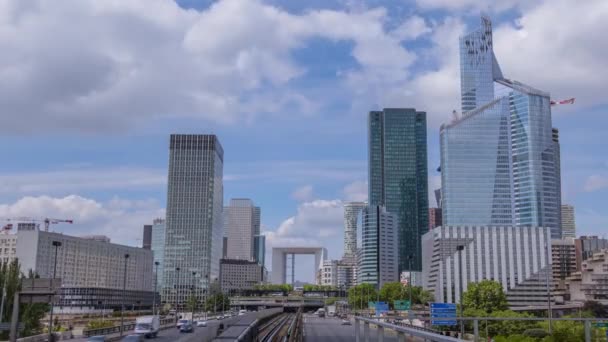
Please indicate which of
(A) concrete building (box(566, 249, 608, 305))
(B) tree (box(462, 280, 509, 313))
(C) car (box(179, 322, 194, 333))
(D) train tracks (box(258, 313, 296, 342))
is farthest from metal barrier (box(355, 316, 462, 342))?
(A) concrete building (box(566, 249, 608, 305))

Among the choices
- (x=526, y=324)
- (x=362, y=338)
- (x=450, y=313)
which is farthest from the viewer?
(x=450, y=313)

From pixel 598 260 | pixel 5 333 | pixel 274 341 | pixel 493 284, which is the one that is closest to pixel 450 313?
pixel 274 341

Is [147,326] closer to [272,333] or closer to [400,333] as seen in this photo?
[272,333]

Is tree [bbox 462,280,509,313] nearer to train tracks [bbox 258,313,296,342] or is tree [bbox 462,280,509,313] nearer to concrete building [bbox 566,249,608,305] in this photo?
train tracks [bbox 258,313,296,342]

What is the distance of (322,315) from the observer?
17725 cm

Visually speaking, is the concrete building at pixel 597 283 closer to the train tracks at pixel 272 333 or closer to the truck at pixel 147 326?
the train tracks at pixel 272 333

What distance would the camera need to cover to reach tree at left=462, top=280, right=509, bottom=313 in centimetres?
14475

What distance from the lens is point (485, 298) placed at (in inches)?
5743

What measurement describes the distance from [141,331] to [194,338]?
6062 centimetres

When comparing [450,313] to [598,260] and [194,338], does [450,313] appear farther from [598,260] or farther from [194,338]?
[598,260]

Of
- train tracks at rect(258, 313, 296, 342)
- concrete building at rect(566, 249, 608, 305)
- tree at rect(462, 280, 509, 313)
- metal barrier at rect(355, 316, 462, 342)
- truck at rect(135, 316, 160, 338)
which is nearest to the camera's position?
metal barrier at rect(355, 316, 462, 342)

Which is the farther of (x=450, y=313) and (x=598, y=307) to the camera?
(x=598, y=307)

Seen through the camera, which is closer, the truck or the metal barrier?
the metal barrier

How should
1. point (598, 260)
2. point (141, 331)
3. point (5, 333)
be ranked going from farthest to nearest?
point (598, 260)
point (141, 331)
point (5, 333)
